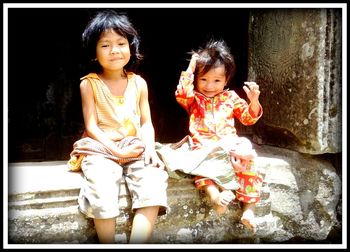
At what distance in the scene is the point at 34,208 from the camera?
1.94 meters

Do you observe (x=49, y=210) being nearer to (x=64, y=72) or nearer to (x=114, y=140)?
(x=114, y=140)

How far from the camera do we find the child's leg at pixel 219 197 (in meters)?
1.96

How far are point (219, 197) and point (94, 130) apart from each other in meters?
0.68

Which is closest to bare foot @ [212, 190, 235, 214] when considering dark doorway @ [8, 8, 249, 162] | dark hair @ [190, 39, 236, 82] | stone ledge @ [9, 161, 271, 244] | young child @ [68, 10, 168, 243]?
young child @ [68, 10, 168, 243]

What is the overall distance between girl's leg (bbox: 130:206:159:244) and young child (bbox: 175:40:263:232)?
11.9 inches

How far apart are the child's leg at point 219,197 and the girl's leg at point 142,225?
0.93ft

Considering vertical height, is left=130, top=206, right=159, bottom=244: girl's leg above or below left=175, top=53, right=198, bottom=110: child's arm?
below

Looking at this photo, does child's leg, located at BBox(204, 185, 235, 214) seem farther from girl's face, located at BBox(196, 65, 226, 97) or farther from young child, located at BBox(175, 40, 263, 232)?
girl's face, located at BBox(196, 65, 226, 97)

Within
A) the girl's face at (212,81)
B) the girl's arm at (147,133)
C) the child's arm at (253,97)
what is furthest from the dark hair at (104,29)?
the child's arm at (253,97)

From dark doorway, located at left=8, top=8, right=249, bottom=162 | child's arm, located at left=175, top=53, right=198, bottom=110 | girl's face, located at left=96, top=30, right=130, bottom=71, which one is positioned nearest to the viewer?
girl's face, located at left=96, top=30, right=130, bottom=71

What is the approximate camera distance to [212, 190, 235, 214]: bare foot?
1965 mm

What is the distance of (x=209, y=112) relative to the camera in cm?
226

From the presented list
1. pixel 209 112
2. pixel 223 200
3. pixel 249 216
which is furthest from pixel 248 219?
pixel 209 112

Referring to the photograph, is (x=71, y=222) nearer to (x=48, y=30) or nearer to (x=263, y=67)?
(x=263, y=67)
